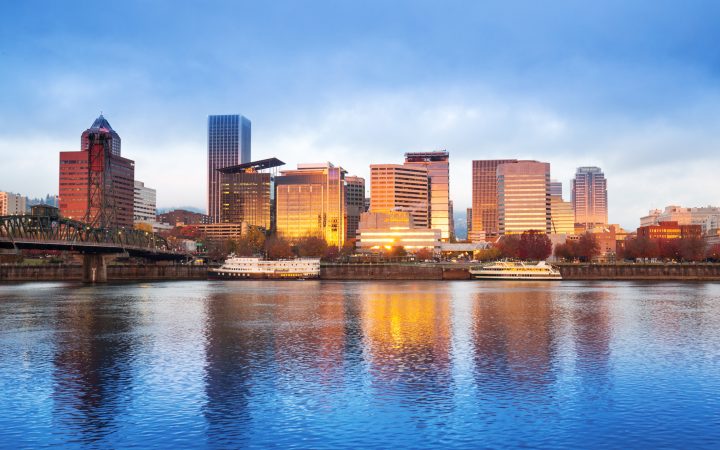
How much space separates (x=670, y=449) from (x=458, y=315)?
156ft

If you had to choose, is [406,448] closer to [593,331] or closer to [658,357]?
[658,357]

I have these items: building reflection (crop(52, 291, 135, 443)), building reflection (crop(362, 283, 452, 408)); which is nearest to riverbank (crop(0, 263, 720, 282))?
building reflection (crop(362, 283, 452, 408))

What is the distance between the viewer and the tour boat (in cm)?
18175

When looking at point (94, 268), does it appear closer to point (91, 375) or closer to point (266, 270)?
point (266, 270)

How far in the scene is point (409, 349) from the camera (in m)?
47.9

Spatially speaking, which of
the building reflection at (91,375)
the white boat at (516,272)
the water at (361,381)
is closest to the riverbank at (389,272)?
the white boat at (516,272)

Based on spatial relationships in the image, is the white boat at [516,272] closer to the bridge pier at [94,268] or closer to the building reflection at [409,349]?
the building reflection at [409,349]

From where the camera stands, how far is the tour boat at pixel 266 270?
596ft

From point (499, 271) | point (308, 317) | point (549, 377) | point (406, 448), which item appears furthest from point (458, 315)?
point (499, 271)

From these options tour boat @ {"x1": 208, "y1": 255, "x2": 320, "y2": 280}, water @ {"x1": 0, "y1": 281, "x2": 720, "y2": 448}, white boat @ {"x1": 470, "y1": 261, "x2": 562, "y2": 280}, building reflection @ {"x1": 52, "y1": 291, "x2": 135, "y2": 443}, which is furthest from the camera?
tour boat @ {"x1": 208, "y1": 255, "x2": 320, "y2": 280}

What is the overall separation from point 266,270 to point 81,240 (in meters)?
52.9

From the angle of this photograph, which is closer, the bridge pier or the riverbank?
the bridge pier

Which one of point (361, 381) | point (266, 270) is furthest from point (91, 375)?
point (266, 270)

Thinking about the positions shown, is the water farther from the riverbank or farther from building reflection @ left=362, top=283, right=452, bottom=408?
the riverbank
